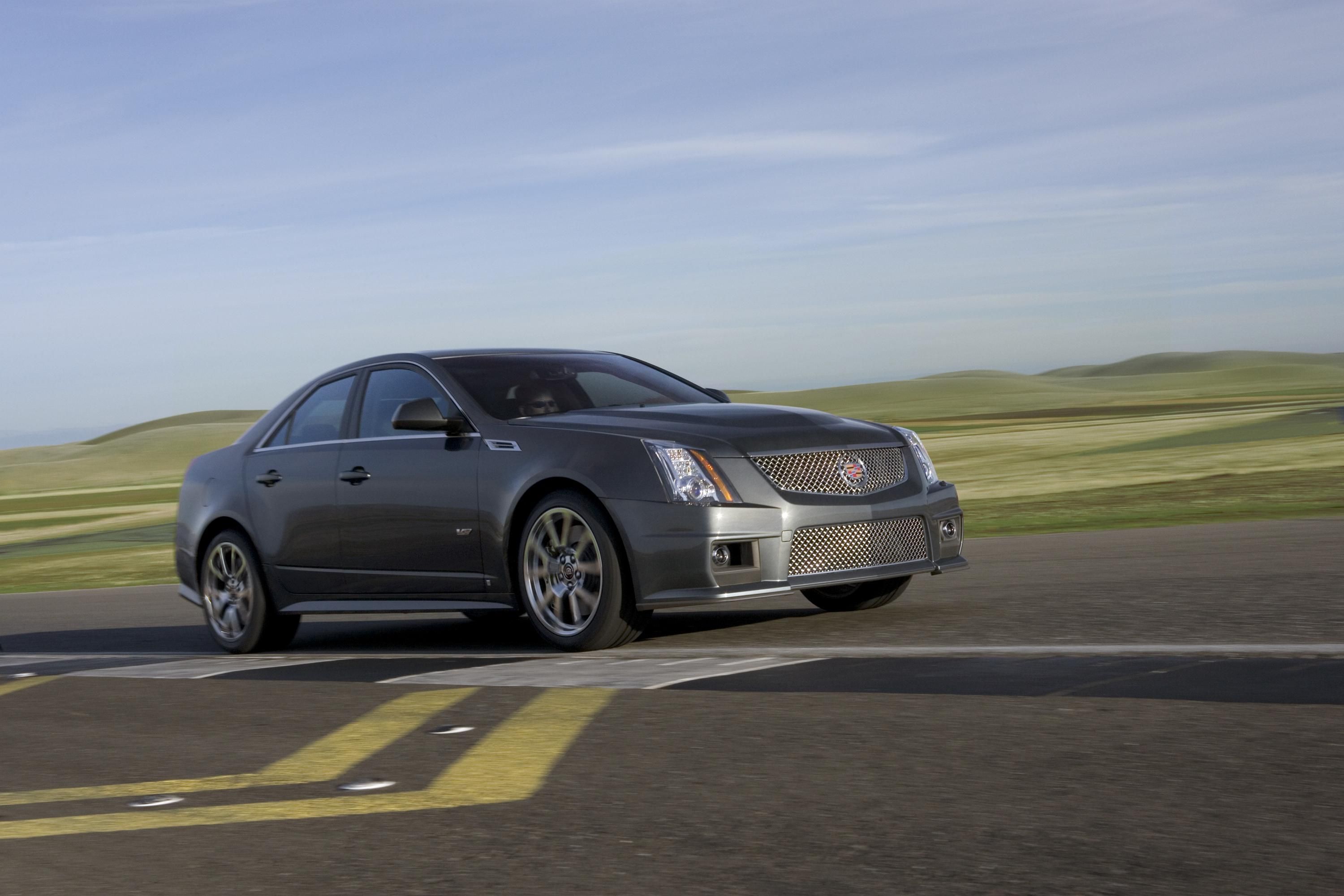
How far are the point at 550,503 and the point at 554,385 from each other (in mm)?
1155

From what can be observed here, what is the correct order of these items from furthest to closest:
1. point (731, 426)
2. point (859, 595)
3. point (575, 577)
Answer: point (859, 595), point (731, 426), point (575, 577)

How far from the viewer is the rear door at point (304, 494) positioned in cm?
938

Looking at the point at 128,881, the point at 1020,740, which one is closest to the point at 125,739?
the point at 128,881

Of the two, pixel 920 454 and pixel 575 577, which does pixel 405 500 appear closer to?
pixel 575 577

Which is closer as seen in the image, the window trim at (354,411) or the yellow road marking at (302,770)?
the yellow road marking at (302,770)

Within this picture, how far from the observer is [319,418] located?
9.73 meters

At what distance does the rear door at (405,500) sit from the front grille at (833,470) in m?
1.60

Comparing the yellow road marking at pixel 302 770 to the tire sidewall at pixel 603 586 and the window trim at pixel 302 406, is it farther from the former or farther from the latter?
the window trim at pixel 302 406

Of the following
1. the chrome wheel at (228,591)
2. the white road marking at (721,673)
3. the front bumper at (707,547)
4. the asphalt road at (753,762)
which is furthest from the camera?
the chrome wheel at (228,591)

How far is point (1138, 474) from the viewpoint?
82.3 feet

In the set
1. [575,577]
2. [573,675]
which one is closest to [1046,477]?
[575,577]

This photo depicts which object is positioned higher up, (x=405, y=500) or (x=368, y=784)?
Result: (x=405, y=500)

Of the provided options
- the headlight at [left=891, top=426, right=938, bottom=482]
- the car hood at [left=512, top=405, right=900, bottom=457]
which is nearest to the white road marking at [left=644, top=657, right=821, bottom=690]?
the car hood at [left=512, top=405, right=900, bottom=457]

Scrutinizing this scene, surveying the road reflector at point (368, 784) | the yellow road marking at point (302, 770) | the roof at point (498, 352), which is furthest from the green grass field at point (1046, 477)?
the road reflector at point (368, 784)
